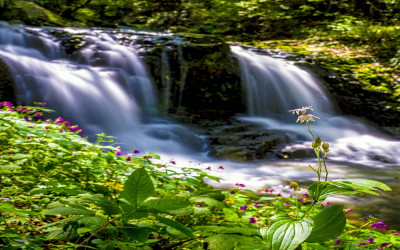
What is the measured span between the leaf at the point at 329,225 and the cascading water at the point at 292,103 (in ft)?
17.3

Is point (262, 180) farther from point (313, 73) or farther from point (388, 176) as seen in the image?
point (313, 73)

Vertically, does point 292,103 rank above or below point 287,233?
below

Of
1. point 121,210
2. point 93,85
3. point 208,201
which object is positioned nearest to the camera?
point 121,210

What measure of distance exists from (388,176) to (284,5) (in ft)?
34.4

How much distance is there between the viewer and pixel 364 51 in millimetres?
9016

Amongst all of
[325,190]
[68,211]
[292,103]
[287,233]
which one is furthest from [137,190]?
[292,103]

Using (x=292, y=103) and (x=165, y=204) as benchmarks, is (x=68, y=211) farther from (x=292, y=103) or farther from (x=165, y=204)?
(x=292, y=103)

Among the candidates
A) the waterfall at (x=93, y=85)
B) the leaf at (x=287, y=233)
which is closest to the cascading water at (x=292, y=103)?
the waterfall at (x=93, y=85)

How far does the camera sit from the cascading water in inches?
239

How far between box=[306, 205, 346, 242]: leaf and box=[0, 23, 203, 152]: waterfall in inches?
173

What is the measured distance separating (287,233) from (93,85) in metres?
5.98

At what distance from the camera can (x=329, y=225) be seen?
778 millimetres

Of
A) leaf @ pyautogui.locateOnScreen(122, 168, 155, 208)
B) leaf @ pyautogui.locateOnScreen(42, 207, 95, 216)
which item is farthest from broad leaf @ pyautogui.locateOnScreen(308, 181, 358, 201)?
leaf @ pyautogui.locateOnScreen(42, 207, 95, 216)

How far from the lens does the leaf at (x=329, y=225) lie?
2.48ft
